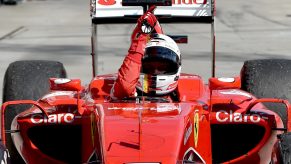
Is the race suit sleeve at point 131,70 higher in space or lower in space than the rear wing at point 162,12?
lower

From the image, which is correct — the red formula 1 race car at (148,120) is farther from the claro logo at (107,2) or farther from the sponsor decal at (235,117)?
the claro logo at (107,2)

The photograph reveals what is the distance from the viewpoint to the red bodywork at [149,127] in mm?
6047

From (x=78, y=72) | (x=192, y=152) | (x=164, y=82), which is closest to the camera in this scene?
(x=192, y=152)

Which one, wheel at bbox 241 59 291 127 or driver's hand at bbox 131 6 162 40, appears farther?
wheel at bbox 241 59 291 127

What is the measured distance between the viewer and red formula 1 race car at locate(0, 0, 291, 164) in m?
6.05

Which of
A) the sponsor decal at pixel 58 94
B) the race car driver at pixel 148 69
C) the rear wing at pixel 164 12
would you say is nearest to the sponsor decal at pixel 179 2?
the rear wing at pixel 164 12

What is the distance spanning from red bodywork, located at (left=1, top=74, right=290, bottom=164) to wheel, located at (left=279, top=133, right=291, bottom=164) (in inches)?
3.0

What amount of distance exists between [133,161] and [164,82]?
144cm

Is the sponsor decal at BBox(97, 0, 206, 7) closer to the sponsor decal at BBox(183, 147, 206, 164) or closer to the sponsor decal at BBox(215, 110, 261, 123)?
the sponsor decal at BBox(215, 110, 261, 123)

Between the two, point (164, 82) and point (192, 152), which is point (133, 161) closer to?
point (192, 152)

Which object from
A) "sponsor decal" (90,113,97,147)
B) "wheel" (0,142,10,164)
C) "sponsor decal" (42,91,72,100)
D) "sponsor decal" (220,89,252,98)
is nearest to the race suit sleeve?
"sponsor decal" (90,113,97,147)

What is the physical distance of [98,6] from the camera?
389 inches

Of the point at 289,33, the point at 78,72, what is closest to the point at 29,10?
the point at 289,33

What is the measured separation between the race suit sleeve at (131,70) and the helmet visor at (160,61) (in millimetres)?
86
